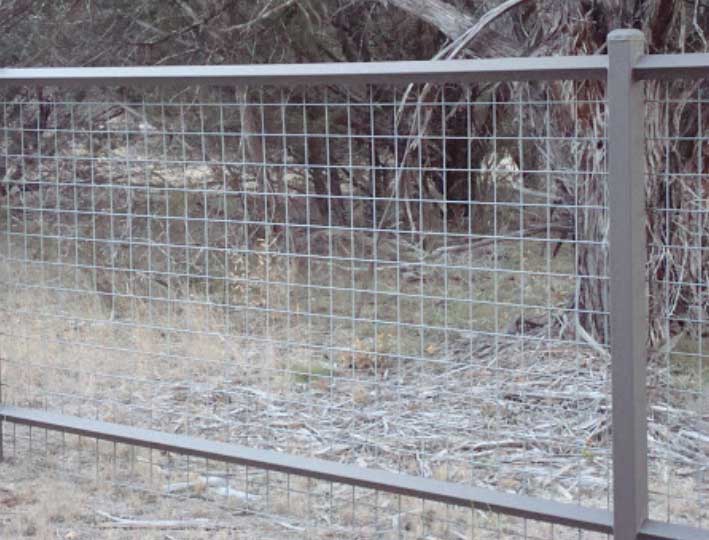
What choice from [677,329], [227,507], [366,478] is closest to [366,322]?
[227,507]

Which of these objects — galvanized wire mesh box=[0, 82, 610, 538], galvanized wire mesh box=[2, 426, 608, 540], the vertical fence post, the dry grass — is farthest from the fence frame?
galvanized wire mesh box=[2, 426, 608, 540]

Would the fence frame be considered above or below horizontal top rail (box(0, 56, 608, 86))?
below

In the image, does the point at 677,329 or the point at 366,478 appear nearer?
the point at 366,478

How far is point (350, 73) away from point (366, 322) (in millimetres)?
1418

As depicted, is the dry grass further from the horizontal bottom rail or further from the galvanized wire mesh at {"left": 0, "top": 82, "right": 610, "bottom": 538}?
the horizontal bottom rail

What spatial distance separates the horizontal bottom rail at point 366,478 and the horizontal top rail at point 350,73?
1.31 m

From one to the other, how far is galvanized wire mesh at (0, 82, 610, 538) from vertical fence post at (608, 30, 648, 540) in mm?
202

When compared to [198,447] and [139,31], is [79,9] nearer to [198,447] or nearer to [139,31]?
[139,31]

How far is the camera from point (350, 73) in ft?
13.2

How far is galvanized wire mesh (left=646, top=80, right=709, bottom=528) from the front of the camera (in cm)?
461

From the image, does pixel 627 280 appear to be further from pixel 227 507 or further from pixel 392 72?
pixel 227 507

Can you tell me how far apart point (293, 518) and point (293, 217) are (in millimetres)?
6213

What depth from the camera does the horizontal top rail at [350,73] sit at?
3621 mm

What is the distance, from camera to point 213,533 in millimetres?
4531
